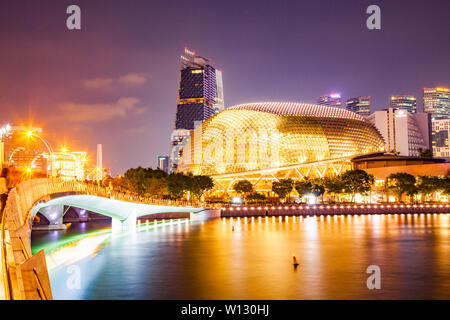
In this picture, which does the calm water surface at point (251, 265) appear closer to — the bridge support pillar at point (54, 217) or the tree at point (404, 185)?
the bridge support pillar at point (54, 217)

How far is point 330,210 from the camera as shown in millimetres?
96188

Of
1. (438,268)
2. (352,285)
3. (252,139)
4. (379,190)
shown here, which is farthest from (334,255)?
(252,139)

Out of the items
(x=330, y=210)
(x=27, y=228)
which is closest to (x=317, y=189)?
(x=330, y=210)

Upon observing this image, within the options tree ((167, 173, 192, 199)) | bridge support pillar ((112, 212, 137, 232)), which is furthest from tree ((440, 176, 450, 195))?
bridge support pillar ((112, 212, 137, 232))

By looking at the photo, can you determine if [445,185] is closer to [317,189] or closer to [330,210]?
[317,189]

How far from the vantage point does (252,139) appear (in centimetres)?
13475

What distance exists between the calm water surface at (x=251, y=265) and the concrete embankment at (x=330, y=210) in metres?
37.8

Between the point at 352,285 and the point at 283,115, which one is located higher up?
the point at 283,115

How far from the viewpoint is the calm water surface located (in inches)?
1004

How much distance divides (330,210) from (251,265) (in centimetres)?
6454
